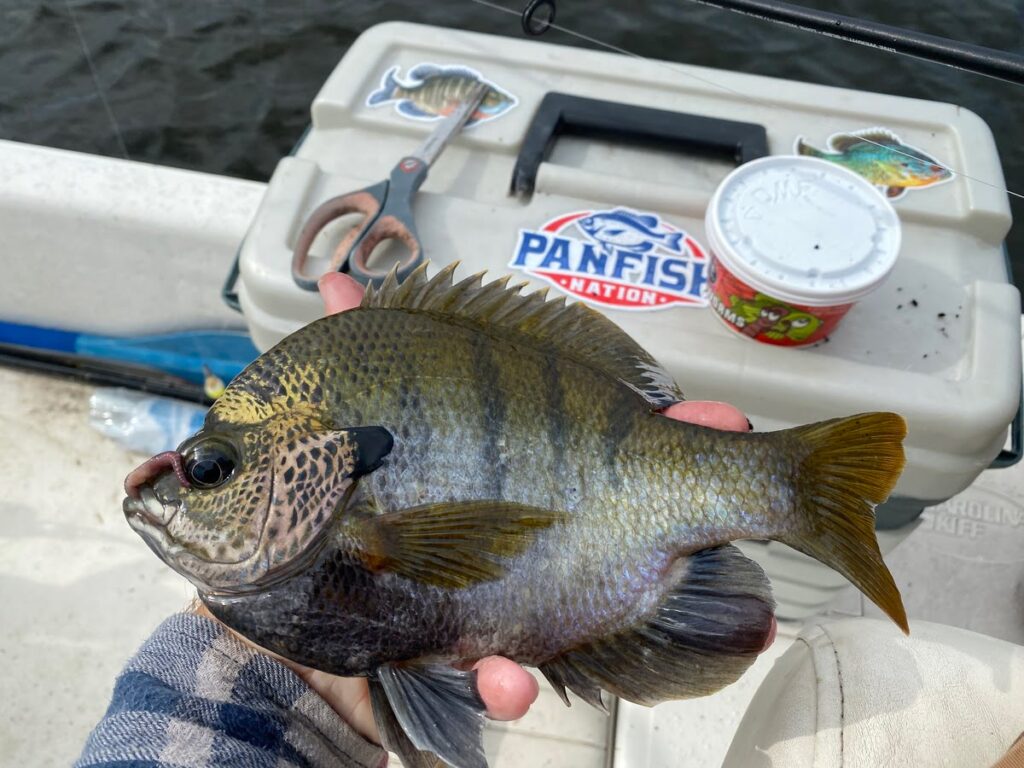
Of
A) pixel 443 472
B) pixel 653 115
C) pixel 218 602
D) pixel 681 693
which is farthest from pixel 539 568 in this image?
pixel 653 115

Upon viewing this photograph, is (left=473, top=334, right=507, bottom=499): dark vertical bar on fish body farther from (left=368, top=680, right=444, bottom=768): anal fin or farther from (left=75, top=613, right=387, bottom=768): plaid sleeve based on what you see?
(left=75, top=613, right=387, bottom=768): plaid sleeve

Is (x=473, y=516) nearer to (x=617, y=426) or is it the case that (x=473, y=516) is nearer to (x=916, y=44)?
(x=617, y=426)

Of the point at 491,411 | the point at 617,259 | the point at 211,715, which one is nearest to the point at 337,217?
the point at 617,259

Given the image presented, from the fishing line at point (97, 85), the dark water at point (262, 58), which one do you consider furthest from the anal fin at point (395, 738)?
the fishing line at point (97, 85)

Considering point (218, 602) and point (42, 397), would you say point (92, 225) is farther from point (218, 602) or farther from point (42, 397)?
point (218, 602)

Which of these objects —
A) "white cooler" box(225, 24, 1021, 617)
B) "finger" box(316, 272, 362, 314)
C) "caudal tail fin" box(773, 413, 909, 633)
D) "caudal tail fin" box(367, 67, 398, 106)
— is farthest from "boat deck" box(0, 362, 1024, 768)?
"caudal tail fin" box(367, 67, 398, 106)

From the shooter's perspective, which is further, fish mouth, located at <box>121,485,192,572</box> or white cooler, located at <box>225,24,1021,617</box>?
white cooler, located at <box>225,24,1021,617</box>
